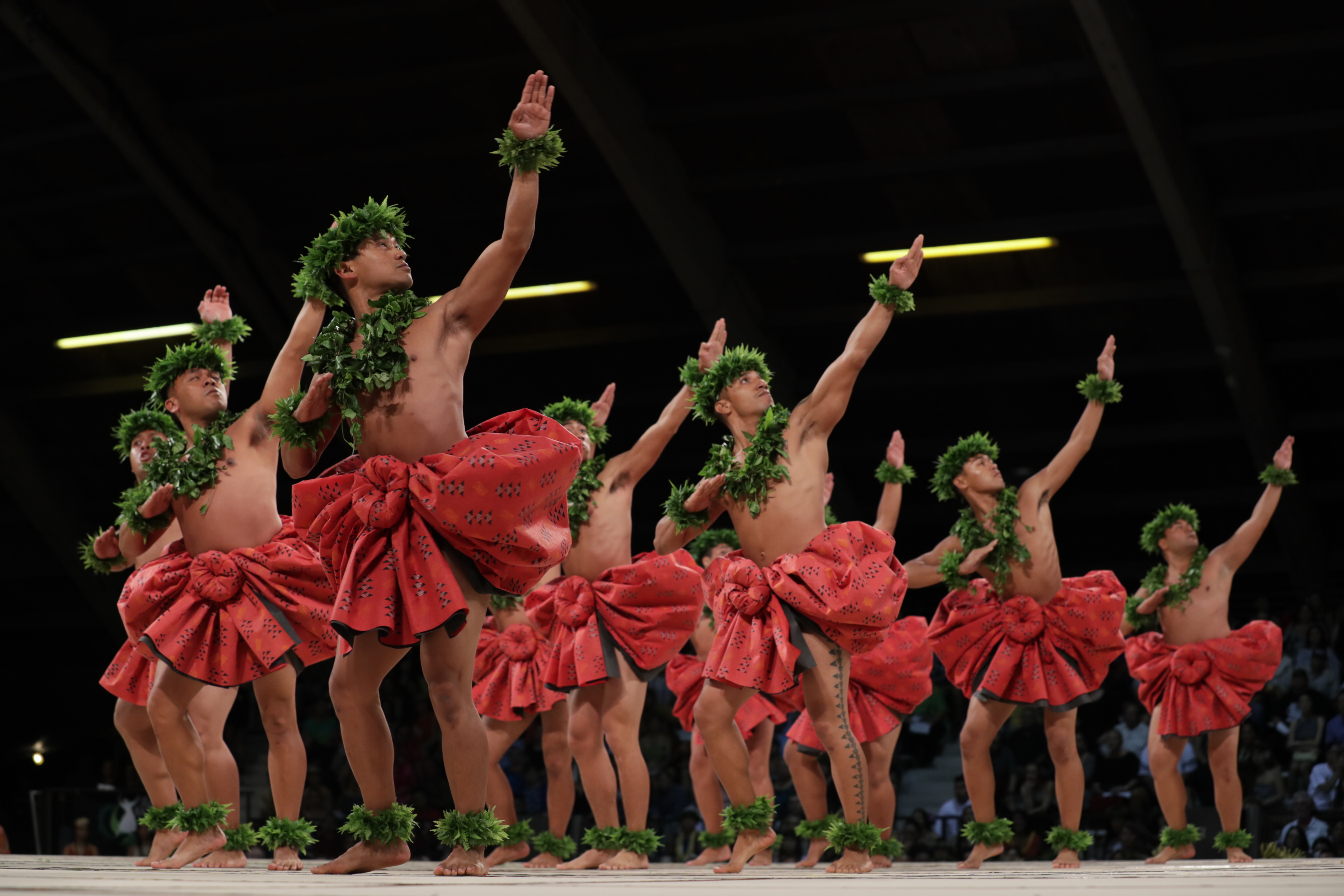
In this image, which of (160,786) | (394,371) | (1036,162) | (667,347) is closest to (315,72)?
(667,347)

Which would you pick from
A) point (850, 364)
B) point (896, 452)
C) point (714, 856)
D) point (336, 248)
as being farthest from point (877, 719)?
point (336, 248)

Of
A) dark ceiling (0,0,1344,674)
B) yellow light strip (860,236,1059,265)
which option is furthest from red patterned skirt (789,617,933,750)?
yellow light strip (860,236,1059,265)

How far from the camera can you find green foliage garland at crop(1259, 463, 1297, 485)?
7984 millimetres

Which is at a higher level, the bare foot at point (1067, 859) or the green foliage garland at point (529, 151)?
the green foliage garland at point (529, 151)

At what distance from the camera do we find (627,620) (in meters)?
5.96

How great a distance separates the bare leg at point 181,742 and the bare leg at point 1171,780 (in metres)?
4.57

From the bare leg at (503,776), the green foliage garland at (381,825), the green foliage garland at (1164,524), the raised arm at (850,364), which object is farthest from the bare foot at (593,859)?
the green foliage garland at (1164,524)

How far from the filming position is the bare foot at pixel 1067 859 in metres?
6.03

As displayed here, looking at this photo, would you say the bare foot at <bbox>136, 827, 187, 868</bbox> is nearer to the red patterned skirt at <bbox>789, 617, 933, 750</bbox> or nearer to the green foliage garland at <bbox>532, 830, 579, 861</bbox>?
the green foliage garland at <bbox>532, 830, 579, 861</bbox>

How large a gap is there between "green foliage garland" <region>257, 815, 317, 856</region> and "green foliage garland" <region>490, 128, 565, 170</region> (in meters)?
1.95

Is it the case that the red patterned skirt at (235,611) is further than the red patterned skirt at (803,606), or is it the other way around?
the red patterned skirt at (803,606)

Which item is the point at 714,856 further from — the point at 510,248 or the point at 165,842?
the point at 510,248

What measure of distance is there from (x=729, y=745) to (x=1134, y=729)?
6475mm

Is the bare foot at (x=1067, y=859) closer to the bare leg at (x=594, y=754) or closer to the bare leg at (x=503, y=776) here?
the bare leg at (x=594, y=754)
